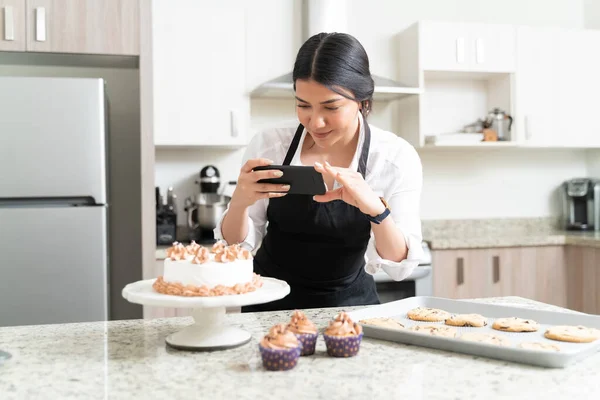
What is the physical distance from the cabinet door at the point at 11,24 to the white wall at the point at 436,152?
979mm

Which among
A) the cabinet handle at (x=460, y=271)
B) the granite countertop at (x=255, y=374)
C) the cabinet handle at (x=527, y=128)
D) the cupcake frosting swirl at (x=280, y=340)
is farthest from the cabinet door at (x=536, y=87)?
the cupcake frosting swirl at (x=280, y=340)

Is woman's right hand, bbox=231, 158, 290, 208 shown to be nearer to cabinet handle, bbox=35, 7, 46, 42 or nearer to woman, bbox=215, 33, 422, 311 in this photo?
woman, bbox=215, 33, 422, 311

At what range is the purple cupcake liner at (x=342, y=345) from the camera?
3.74ft

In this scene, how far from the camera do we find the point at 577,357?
43.5 inches

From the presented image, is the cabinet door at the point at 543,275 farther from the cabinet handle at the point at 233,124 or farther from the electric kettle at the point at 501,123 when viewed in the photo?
the cabinet handle at the point at 233,124

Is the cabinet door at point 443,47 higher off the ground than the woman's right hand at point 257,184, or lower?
higher

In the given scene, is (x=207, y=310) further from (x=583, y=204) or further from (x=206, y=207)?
(x=583, y=204)

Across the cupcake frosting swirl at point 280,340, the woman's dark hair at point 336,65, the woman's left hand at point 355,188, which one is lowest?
the cupcake frosting swirl at point 280,340

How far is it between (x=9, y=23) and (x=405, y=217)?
2.05 metres

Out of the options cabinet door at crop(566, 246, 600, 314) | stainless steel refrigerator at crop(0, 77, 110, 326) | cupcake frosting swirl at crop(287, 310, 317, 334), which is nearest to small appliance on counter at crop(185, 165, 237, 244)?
stainless steel refrigerator at crop(0, 77, 110, 326)


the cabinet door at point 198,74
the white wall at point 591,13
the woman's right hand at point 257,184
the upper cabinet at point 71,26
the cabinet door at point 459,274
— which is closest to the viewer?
the woman's right hand at point 257,184

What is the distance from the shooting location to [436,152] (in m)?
3.94

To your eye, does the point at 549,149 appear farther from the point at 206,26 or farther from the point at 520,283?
the point at 206,26

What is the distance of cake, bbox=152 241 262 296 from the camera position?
1188 millimetres
